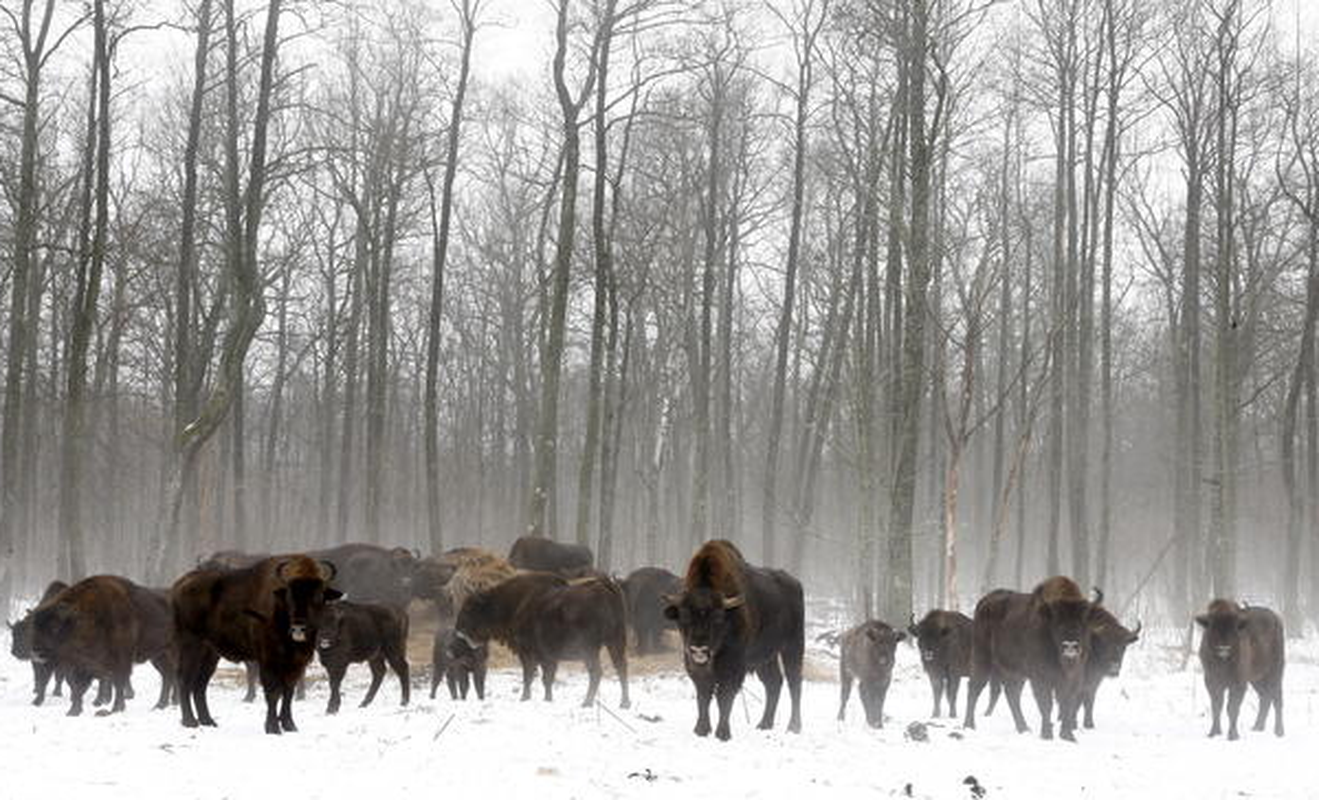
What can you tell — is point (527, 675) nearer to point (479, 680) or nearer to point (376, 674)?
point (479, 680)

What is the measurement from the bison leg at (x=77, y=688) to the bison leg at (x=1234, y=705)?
12771 millimetres

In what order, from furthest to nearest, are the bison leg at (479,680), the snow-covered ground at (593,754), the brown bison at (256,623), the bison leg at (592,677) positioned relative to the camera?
the bison leg at (479,680) → the bison leg at (592,677) → the brown bison at (256,623) → the snow-covered ground at (593,754)

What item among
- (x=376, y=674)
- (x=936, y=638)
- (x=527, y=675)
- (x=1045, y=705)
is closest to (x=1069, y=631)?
(x=1045, y=705)

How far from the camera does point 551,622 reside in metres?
15.3

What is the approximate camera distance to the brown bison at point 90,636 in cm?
1361

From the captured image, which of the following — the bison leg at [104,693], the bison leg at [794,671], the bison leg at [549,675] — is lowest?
the bison leg at [104,693]

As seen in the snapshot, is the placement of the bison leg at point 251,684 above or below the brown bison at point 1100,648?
below

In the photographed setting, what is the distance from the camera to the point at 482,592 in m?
16.3

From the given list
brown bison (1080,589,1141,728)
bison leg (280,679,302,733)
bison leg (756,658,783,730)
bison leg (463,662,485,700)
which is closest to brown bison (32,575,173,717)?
bison leg (280,679,302,733)

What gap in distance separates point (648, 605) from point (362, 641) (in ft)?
26.1

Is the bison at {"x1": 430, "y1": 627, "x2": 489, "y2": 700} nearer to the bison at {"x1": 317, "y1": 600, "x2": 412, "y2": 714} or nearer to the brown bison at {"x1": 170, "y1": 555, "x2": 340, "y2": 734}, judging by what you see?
the bison at {"x1": 317, "y1": 600, "x2": 412, "y2": 714}

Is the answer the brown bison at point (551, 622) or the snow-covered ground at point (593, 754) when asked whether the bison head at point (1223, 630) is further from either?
the brown bison at point (551, 622)

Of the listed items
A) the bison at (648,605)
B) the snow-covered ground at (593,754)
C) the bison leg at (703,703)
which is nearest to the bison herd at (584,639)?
the bison leg at (703,703)

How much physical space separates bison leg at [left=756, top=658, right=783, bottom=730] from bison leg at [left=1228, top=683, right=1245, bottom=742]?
5512mm
